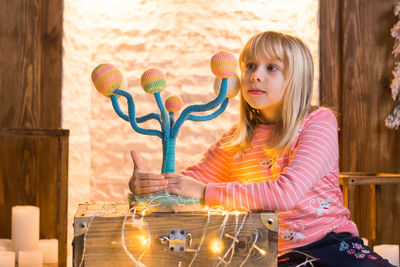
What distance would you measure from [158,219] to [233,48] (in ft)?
5.46

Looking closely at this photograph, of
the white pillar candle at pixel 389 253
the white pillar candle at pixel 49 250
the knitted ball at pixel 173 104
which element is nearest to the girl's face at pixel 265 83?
the knitted ball at pixel 173 104

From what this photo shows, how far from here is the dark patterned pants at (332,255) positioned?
123 centimetres

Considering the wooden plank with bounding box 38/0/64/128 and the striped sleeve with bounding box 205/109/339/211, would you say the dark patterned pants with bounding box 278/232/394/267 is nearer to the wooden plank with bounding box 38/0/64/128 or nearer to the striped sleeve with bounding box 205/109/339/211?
the striped sleeve with bounding box 205/109/339/211

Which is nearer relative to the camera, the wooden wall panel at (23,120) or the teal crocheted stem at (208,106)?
the teal crocheted stem at (208,106)

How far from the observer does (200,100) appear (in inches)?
102

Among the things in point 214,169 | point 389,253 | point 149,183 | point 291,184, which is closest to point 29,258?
point 214,169

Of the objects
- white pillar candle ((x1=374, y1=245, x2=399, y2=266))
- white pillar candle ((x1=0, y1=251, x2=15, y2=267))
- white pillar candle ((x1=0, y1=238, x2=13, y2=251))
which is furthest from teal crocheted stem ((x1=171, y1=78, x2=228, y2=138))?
white pillar candle ((x1=0, y1=238, x2=13, y2=251))

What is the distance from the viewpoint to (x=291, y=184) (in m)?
1.17

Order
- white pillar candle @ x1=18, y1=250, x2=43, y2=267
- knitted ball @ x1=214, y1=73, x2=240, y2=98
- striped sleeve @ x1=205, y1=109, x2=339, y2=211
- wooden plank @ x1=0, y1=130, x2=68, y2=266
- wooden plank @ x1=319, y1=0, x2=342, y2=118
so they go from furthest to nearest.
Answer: wooden plank @ x1=319, y1=0, x2=342, y2=118
wooden plank @ x1=0, y1=130, x2=68, y2=266
white pillar candle @ x1=18, y1=250, x2=43, y2=267
knitted ball @ x1=214, y1=73, x2=240, y2=98
striped sleeve @ x1=205, y1=109, x2=339, y2=211

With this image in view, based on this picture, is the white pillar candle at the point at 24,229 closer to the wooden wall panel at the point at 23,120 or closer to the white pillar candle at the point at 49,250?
the white pillar candle at the point at 49,250

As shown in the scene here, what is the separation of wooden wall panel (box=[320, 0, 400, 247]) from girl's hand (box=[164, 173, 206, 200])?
1279mm

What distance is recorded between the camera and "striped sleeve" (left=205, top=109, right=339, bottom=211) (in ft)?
3.79

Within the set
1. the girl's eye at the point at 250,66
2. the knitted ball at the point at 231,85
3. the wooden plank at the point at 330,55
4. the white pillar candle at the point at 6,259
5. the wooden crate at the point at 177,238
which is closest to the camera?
the wooden crate at the point at 177,238

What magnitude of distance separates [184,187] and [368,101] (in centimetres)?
145
